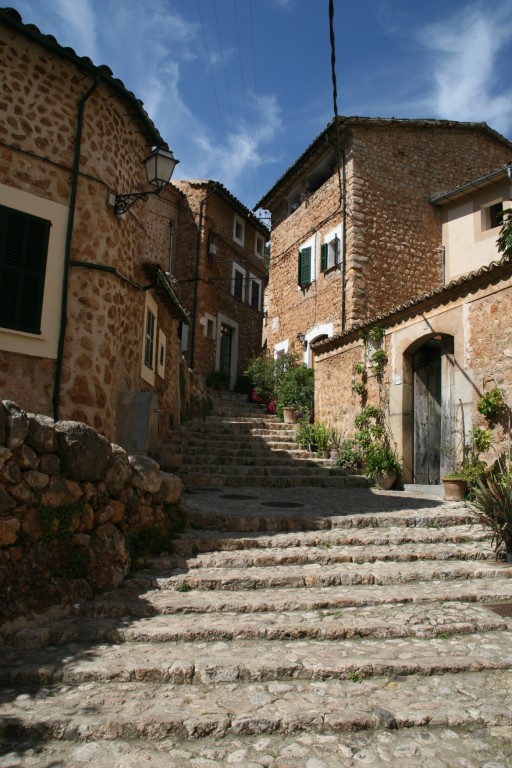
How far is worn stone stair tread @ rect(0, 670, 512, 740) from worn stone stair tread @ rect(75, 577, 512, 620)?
3.03 ft

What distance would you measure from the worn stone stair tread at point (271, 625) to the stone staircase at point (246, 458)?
4.09m

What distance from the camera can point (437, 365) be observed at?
9.95m

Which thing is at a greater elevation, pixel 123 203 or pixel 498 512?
pixel 123 203

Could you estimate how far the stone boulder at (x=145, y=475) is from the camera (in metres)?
5.04

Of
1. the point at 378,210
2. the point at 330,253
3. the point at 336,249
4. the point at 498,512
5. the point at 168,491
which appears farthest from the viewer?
the point at 330,253

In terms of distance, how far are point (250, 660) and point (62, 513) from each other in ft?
5.82

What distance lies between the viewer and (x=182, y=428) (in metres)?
12.7

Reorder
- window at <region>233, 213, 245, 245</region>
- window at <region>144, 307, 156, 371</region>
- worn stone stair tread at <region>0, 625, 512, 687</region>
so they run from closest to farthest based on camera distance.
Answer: worn stone stair tread at <region>0, 625, 512, 687</region>, window at <region>144, 307, 156, 371</region>, window at <region>233, 213, 245, 245</region>

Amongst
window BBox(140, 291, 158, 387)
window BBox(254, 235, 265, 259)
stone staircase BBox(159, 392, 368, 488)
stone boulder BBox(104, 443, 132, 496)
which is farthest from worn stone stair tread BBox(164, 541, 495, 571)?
window BBox(254, 235, 265, 259)

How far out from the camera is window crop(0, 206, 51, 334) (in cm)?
633

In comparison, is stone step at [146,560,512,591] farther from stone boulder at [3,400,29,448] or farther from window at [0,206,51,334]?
window at [0,206,51,334]

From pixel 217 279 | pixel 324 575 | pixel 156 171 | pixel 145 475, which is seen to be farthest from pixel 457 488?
pixel 217 279

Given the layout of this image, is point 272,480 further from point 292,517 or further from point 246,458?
point 292,517

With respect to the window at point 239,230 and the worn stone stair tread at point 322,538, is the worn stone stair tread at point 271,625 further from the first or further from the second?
the window at point 239,230
